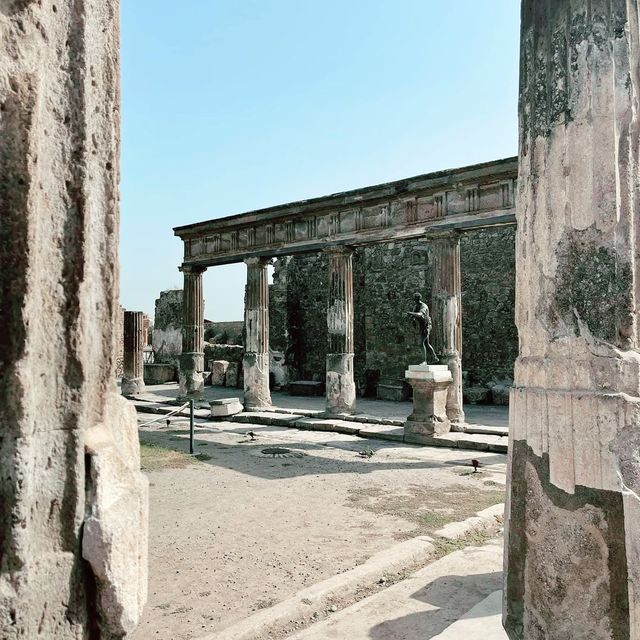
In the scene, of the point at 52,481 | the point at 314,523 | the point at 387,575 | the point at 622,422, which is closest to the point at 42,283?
the point at 52,481

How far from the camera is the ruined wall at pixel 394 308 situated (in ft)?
51.5

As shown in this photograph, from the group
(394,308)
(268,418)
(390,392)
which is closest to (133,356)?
(268,418)

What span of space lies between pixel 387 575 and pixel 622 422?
2.34 m

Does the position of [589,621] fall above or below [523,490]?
below

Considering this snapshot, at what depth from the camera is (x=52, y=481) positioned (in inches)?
45.8

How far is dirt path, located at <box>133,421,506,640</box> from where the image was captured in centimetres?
341

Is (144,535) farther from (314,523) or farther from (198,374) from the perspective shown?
(198,374)

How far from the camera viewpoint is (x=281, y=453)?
27.5 ft

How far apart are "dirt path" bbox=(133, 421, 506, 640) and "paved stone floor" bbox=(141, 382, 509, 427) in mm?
2966

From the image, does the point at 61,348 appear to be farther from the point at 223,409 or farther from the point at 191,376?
the point at 191,376

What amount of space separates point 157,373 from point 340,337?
1160 centimetres

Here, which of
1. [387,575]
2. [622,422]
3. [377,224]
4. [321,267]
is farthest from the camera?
[321,267]

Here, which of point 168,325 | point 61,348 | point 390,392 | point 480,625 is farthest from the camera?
point 168,325

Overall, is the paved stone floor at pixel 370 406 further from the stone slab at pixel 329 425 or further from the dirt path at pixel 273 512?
the dirt path at pixel 273 512
